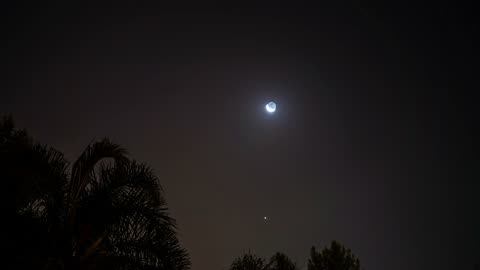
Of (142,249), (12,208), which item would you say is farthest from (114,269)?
(12,208)

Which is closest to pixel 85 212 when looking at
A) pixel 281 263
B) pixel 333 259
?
pixel 281 263

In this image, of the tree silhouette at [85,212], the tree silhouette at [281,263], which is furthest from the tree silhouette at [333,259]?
the tree silhouette at [85,212]

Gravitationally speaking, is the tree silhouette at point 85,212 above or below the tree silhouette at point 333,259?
below

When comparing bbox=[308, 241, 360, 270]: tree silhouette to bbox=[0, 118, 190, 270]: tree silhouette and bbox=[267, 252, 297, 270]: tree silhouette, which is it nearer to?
bbox=[267, 252, 297, 270]: tree silhouette

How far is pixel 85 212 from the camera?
6789mm

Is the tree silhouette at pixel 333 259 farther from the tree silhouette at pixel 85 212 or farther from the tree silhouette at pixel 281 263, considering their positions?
the tree silhouette at pixel 85 212

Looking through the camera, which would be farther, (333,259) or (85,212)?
(333,259)

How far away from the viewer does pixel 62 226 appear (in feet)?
20.6

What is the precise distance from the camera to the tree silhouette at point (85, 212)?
5961 mm

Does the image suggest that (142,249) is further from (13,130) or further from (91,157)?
(13,130)

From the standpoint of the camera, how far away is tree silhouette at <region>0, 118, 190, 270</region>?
19.6 feet

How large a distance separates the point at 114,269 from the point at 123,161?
182 cm

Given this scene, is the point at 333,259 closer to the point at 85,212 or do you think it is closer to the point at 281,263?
the point at 281,263

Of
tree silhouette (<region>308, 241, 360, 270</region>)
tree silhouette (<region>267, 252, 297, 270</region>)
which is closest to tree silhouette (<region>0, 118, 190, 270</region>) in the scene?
tree silhouette (<region>267, 252, 297, 270</region>)
